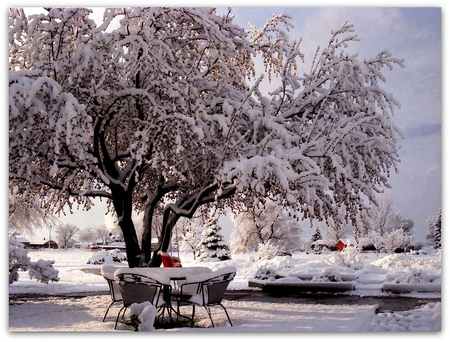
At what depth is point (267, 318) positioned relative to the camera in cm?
609

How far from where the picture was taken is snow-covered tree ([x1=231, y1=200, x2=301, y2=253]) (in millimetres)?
18312

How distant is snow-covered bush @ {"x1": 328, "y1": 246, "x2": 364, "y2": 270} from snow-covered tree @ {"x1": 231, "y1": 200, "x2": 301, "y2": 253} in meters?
5.85

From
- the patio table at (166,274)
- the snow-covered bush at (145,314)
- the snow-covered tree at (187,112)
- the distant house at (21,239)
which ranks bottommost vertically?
the snow-covered bush at (145,314)

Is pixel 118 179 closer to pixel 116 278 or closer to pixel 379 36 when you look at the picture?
pixel 116 278

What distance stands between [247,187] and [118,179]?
235 centimetres

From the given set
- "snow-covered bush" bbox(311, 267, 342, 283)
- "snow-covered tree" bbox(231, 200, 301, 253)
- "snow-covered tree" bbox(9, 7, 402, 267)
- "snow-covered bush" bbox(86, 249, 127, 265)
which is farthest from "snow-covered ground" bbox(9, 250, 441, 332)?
"snow-covered tree" bbox(231, 200, 301, 253)

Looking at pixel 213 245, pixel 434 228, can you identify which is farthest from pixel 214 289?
pixel 213 245

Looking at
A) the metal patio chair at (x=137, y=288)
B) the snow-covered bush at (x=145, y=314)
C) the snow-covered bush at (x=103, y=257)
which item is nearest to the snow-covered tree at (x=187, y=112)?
the metal patio chair at (x=137, y=288)

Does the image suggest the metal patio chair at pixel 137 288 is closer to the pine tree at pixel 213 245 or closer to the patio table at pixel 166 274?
the patio table at pixel 166 274

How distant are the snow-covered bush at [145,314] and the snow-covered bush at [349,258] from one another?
6.98m

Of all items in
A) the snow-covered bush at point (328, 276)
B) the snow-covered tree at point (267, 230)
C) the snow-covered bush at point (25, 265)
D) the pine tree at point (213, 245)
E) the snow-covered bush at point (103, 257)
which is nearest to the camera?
the snow-covered bush at point (25, 265)

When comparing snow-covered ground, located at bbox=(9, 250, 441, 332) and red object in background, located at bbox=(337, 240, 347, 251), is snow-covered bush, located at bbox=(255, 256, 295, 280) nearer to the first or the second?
snow-covered ground, located at bbox=(9, 250, 441, 332)

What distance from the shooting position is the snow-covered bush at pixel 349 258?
36.9 ft

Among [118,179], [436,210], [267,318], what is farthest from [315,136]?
[118,179]
